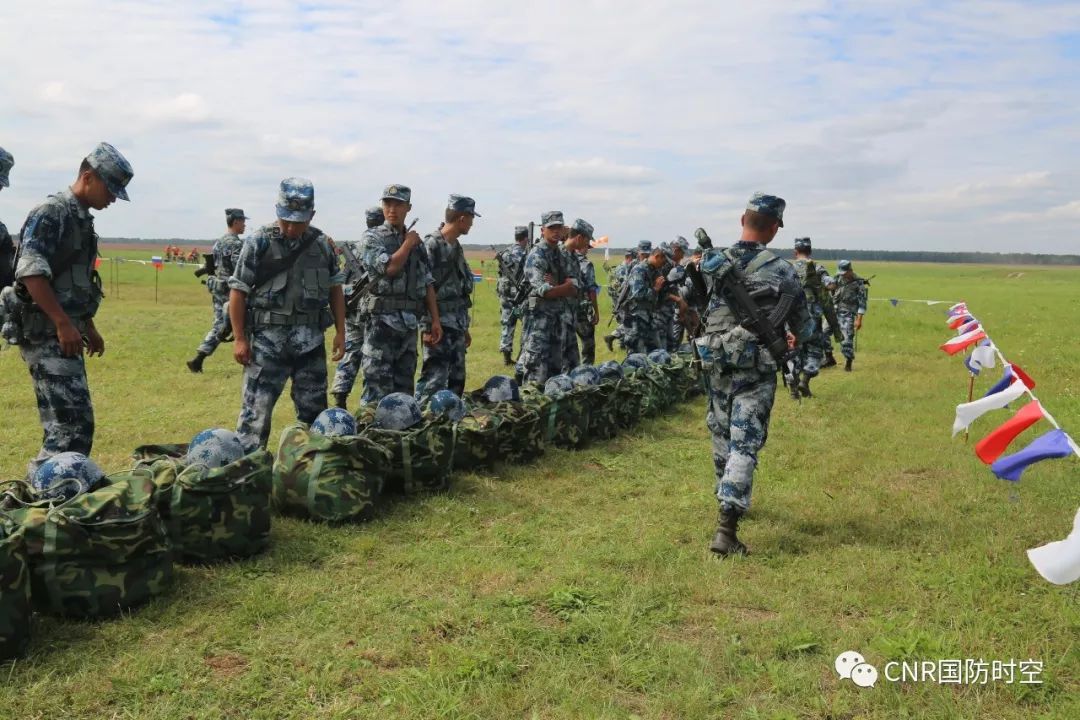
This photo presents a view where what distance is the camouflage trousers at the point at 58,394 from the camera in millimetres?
4980

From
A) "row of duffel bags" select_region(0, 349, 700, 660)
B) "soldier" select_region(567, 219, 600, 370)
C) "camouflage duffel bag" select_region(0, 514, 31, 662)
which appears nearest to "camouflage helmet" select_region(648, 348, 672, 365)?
"soldier" select_region(567, 219, 600, 370)

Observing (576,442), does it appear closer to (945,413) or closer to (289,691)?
(289,691)

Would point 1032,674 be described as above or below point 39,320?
below

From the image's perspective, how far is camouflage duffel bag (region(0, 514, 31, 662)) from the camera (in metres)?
3.30

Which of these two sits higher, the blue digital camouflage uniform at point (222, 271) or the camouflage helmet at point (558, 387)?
the blue digital camouflage uniform at point (222, 271)

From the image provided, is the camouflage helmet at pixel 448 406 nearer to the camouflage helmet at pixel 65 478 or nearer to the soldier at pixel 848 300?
the camouflage helmet at pixel 65 478

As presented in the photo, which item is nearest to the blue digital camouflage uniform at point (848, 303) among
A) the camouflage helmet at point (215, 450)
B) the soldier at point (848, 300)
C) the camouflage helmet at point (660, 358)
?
the soldier at point (848, 300)

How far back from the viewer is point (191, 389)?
33.8 feet

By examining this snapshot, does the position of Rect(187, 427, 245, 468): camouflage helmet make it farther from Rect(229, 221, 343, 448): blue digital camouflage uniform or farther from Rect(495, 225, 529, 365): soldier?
Rect(495, 225, 529, 365): soldier

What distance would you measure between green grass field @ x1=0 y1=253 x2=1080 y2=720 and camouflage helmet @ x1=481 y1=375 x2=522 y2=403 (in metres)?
0.67

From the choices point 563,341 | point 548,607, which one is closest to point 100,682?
point 548,607

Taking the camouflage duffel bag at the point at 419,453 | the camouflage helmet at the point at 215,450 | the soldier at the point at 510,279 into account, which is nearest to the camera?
the camouflage helmet at the point at 215,450

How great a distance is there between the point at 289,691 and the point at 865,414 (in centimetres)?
815

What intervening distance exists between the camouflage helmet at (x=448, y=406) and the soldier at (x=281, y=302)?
0.97 meters
